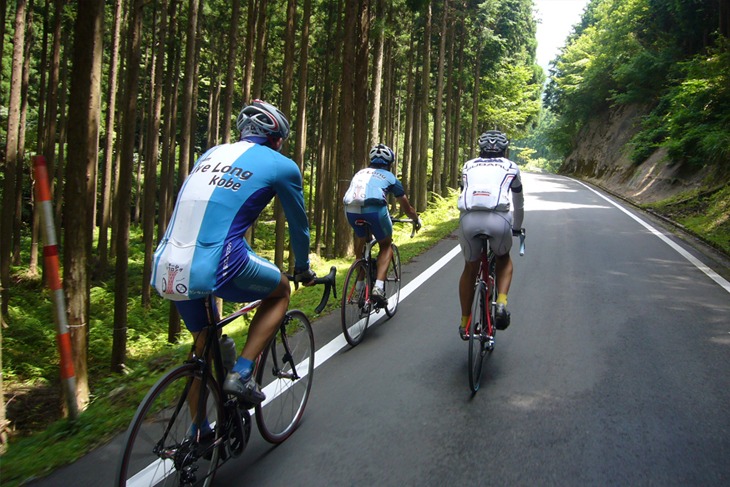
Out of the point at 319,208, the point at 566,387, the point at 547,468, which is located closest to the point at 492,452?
the point at 547,468

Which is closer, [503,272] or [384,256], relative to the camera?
[503,272]

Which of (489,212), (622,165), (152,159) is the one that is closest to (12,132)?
(152,159)

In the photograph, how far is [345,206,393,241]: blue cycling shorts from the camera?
6.72 m

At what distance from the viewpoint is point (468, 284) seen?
17.9ft

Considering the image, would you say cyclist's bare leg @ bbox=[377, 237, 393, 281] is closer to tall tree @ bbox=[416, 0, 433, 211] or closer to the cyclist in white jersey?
the cyclist in white jersey

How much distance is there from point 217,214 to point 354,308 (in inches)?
131

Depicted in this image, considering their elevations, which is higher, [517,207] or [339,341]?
[517,207]

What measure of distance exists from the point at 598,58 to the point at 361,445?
42.0 meters

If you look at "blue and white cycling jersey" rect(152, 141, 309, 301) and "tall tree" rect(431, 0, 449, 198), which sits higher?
"tall tree" rect(431, 0, 449, 198)

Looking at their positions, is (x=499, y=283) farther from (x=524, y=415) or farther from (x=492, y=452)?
(x=492, y=452)

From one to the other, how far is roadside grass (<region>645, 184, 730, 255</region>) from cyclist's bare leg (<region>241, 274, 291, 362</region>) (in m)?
10.9

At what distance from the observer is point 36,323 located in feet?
55.9

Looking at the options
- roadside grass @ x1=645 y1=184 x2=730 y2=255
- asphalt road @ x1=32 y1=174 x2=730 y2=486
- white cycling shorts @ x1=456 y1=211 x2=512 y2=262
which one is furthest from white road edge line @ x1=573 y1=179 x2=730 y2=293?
white cycling shorts @ x1=456 y1=211 x2=512 y2=262

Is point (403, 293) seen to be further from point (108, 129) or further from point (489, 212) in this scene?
point (108, 129)
